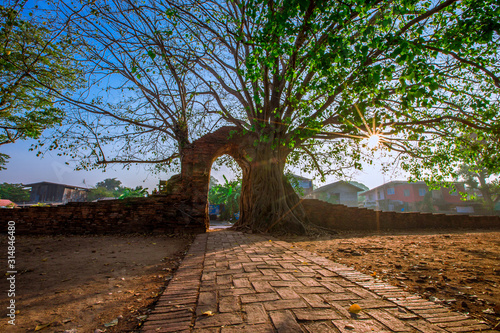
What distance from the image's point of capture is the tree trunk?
734cm

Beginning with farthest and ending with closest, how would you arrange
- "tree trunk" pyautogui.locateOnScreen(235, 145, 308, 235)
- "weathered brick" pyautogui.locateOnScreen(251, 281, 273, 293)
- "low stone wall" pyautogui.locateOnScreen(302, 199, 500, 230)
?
"low stone wall" pyautogui.locateOnScreen(302, 199, 500, 230), "tree trunk" pyautogui.locateOnScreen(235, 145, 308, 235), "weathered brick" pyautogui.locateOnScreen(251, 281, 273, 293)

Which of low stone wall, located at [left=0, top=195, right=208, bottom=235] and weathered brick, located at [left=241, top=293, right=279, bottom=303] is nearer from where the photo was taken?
weathered brick, located at [left=241, top=293, right=279, bottom=303]

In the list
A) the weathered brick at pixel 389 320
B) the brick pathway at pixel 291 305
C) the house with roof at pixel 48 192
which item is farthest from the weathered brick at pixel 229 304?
the house with roof at pixel 48 192

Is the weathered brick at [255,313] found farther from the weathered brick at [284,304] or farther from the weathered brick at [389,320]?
the weathered brick at [389,320]

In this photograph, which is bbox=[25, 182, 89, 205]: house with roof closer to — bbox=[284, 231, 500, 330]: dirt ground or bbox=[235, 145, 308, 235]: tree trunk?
bbox=[235, 145, 308, 235]: tree trunk

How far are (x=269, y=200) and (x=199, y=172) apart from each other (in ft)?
8.82

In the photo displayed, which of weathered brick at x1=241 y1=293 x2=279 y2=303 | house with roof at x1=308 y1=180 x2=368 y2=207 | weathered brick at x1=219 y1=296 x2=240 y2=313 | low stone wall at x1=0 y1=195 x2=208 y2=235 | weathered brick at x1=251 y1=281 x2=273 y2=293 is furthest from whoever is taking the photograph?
house with roof at x1=308 y1=180 x2=368 y2=207

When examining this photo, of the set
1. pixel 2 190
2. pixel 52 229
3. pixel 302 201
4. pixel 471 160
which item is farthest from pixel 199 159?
pixel 2 190

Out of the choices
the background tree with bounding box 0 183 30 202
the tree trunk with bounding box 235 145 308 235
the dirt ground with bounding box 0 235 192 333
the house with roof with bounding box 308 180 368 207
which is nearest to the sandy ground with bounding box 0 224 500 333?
the dirt ground with bounding box 0 235 192 333

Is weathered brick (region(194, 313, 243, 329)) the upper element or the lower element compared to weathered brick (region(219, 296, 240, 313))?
upper

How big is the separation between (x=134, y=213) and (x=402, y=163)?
10124 millimetres

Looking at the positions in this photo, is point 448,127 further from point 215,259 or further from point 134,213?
point 134,213

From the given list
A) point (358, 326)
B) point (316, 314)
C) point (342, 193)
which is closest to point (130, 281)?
point (316, 314)

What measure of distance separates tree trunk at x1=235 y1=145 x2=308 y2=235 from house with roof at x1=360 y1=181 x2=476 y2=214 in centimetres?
2043
